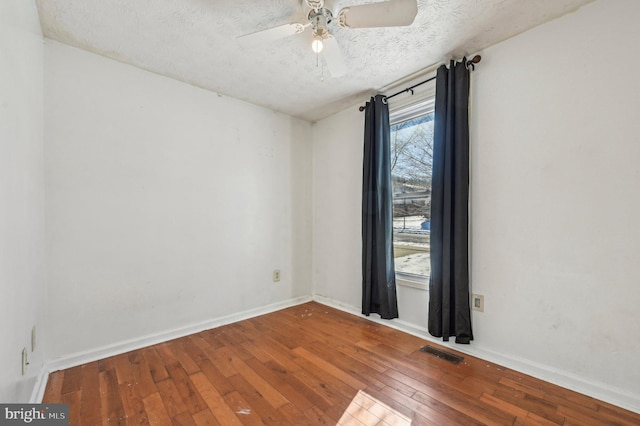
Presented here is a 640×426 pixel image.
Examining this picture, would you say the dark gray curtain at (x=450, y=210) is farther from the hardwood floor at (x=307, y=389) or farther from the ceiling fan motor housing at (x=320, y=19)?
the ceiling fan motor housing at (x=320, y=19)

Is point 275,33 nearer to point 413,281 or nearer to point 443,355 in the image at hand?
point 413,281

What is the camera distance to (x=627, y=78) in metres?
1.57

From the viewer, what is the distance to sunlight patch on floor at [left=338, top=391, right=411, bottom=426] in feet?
4.74

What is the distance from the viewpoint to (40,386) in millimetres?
1709

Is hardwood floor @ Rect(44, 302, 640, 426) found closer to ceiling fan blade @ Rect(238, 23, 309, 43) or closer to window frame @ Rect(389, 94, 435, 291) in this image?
window frame @ Rect(389, 94, 435, 291)

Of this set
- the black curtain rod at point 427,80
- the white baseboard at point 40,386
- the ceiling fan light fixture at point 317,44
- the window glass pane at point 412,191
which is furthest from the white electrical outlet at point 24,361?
the black curtain rod at point 427,80

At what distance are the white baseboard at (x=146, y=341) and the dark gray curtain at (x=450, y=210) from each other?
6.06ft

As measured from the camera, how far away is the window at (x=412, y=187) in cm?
263

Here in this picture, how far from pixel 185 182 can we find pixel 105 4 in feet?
4.49

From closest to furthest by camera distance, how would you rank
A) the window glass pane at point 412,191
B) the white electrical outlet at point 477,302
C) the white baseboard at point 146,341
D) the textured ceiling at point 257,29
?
1. the textured ceiling at point 257,29
2. the white baseboard at point 146,341
3. the white electrical outlet at point 477,302
4. the window glass pane at point 412,191

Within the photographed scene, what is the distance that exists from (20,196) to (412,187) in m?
2.83

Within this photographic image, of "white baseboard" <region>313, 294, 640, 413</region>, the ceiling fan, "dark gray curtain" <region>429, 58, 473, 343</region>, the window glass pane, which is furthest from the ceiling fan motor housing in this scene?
"white baseboard" <region>313, 294, 640, 413</region>

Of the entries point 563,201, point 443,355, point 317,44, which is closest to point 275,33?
point 317,44

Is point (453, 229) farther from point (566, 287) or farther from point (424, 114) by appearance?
point (424, 114)
